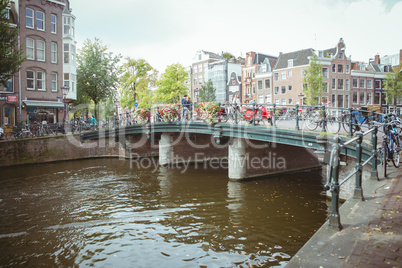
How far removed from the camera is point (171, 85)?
40250mm

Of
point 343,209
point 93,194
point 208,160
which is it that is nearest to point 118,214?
point 93,194

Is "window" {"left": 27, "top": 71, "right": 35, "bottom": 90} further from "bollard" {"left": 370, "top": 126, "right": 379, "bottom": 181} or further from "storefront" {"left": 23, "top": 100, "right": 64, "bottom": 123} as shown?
"bollard" {"left": 370, "top": 126, "right": 379, "bottom": 181}

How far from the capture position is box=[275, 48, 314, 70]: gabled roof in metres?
44.0

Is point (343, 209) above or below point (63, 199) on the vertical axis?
above

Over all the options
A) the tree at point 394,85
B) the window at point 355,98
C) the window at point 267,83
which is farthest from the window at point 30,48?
the window at point 355,98

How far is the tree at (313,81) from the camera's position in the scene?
37.6 m

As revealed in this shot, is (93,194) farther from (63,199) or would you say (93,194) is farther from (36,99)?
(36,99)

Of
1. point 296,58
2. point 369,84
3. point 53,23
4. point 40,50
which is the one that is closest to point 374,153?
point 40,50

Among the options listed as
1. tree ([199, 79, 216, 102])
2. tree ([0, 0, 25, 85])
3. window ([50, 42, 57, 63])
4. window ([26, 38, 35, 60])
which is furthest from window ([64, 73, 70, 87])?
tree ([199, 79, 216, 102])

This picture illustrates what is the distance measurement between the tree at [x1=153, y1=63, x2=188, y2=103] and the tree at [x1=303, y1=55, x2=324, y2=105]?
15488mm

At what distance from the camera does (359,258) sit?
10.6 feet

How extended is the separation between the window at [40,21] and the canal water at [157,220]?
16757 mm

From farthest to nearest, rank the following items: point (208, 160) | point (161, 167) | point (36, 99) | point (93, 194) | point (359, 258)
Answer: point (36, 99), point (208, 160), point (161, 167), point (93, 194), point (359, 258)

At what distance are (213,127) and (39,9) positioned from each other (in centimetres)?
2173
